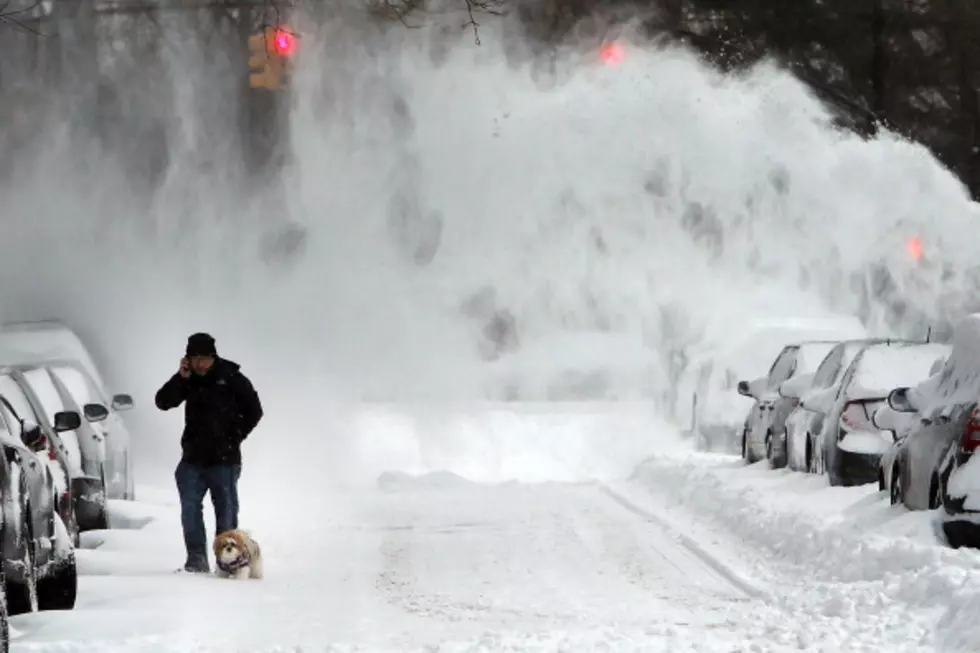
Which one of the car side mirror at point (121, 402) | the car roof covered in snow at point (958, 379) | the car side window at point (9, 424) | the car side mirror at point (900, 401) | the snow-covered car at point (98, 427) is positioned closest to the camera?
the car side window at point (9, 424)

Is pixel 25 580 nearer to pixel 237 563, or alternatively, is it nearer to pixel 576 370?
pixel 237 563

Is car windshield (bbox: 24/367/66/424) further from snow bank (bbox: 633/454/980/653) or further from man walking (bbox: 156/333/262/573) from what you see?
snow bank (bbox: 633/454/980/653)

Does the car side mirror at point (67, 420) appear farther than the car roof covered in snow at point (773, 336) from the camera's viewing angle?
No

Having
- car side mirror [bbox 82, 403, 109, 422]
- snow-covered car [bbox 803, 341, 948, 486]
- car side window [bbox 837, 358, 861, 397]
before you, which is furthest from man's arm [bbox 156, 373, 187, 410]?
car side window [bbox 837, 358, 861, 397]

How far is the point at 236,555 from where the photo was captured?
1159 centimetres

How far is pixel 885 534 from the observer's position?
1171cm

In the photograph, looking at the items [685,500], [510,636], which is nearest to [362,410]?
[685,500]

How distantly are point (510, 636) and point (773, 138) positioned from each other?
20811 mm

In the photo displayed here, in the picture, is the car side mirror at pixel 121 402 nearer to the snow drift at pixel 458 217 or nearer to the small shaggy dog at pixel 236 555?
the small shaggy dog at pixel 236 555

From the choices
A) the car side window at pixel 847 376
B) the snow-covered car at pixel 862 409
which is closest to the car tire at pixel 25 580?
the snow-covered car at pixel 862 409

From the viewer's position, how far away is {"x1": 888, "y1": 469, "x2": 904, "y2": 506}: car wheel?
12.5 metres

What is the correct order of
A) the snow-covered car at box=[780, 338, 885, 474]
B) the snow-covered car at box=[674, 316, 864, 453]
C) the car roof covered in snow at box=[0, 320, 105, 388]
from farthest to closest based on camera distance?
1. the snow-covered car at box=[674, 316, 864, 453]
2. the car roof covered in snow at box=[0, 320, 105, 388]
3. the snow-covered car at box=[780, 338, 885, 474]

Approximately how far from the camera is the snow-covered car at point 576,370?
108 feet

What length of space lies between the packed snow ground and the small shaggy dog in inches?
6.0
